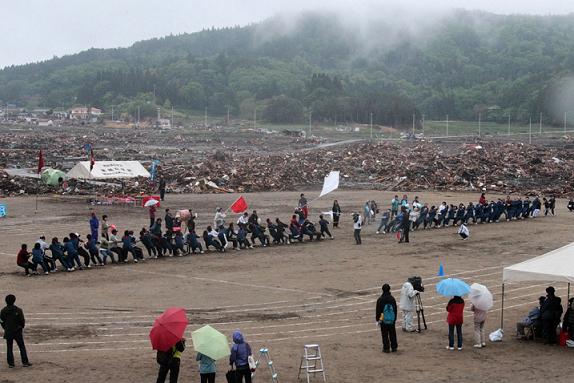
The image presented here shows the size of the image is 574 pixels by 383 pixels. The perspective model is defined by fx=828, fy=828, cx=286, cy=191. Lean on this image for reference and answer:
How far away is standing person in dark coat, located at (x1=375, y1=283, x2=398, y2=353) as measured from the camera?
14.5m

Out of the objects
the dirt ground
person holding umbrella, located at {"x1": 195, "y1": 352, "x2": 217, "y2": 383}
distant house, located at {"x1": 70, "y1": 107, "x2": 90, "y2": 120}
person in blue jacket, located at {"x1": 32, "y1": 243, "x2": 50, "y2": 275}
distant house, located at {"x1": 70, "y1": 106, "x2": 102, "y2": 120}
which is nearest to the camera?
person holding umbrella, located at {"x1": 195, "y1": 352, "x2": 217, "y2": 383}

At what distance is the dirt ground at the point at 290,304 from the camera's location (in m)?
13.7

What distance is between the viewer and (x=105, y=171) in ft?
134

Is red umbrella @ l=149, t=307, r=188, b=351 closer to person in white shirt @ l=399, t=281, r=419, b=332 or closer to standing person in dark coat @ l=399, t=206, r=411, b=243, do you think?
person in white shirt @ l=399, t=281, r=419, b=332

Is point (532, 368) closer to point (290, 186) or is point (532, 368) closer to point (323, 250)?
point (323, 250)

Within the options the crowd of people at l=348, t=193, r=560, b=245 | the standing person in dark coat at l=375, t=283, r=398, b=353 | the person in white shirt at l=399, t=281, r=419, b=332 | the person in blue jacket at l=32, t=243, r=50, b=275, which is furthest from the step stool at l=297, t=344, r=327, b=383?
the crowd of people at l=348, t=193, r=560, b=245

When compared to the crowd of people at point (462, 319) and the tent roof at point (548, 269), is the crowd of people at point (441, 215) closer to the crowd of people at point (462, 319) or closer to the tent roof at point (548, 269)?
the crowd of people at point (462, 319)

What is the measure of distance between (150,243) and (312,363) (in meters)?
13.0

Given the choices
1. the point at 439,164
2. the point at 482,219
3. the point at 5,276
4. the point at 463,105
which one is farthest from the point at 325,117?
the point at 5,276

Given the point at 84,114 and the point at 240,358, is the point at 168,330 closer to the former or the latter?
the point at 240,358

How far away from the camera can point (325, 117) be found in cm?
16475

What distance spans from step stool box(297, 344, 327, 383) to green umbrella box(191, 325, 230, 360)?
199cm

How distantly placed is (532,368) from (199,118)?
17800 centimetres

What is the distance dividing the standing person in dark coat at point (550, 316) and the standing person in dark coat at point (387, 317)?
2.89 metres
